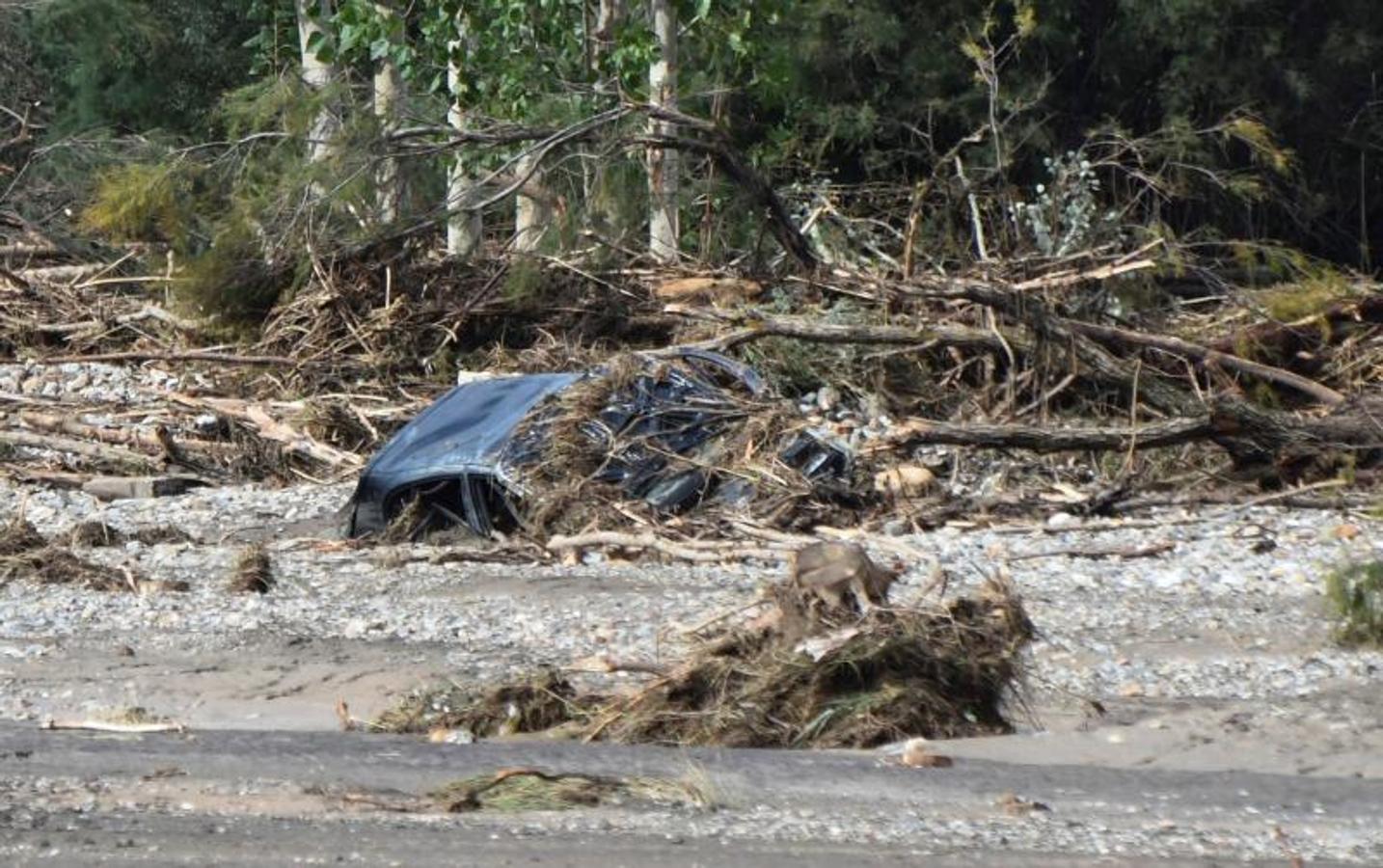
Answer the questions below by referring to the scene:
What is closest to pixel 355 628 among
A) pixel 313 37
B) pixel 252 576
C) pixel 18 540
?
pixel 252 576

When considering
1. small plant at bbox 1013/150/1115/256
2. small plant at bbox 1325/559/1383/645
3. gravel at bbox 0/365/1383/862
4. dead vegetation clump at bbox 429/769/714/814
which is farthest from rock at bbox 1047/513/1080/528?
dead vegetation clump at bbox 429/769/714/814

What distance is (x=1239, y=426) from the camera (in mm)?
13070

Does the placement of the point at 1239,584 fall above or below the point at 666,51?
below

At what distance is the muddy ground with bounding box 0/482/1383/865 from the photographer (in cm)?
602

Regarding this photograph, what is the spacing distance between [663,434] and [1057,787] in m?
6.61

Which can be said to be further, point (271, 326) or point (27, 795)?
point (271, 326)

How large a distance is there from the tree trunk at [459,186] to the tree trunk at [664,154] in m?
1.38

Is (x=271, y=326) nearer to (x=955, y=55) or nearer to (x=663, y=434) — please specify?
(x=663, y=434)

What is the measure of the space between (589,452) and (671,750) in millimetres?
5492

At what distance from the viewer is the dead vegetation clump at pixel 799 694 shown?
7457mm

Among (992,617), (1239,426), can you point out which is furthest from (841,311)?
(992,617)

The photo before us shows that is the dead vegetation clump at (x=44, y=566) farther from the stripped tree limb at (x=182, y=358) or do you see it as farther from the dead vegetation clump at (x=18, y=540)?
the stripped tree limb at (x=182, y=358)

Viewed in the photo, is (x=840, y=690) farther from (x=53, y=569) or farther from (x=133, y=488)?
(x=133, y=488)

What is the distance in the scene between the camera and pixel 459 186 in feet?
53.9
